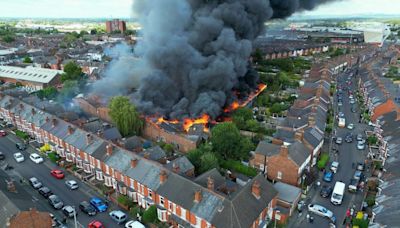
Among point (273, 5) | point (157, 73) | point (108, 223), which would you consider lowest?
point (108, 223)

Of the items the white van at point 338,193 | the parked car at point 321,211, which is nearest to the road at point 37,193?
the parked car at point 321,211

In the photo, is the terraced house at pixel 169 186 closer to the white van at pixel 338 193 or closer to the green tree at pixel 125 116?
the green tree at pixel 125 116

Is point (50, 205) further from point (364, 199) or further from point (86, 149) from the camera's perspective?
point (364, 199)

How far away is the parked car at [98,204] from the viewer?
26984mm

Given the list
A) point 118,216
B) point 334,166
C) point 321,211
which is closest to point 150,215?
point 118,216

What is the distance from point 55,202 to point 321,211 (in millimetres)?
22418

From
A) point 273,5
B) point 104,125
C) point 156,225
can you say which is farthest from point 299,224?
point 273,5

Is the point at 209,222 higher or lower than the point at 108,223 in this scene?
higher

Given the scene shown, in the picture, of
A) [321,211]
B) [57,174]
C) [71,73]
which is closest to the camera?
[321,211]

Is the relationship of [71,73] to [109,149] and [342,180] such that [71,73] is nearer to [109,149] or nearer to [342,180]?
[109,149]

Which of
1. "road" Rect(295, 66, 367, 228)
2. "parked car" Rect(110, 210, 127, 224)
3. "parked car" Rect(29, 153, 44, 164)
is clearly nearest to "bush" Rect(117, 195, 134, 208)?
"parked car" Rect(110, 210, 127, 224)

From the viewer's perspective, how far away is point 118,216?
2572 cm

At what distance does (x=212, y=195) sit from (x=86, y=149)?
15184mm

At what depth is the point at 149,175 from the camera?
26.4 metres
